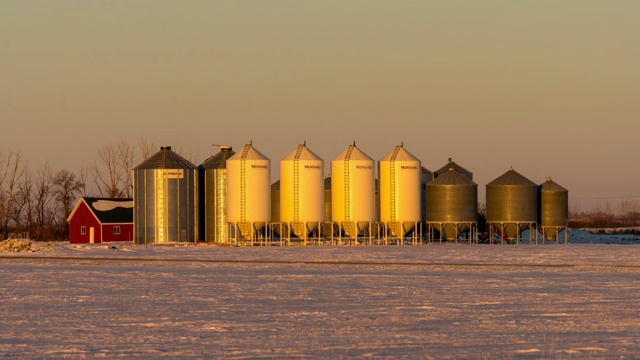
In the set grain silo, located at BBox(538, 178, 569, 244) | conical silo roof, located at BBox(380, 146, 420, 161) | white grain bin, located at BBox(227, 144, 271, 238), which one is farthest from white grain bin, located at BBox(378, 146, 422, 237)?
grain silo, located at BBox(538, 178, 569, 244)

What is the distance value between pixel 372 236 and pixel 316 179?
9076mm

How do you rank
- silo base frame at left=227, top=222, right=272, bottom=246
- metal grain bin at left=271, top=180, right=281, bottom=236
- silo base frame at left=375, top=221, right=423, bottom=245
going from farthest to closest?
metal grain bin at left=271, top=180, right=281, bottom=236 < silo base frame at left=375, top=221, right=423, bottom=245 < silo base frame at left=227, top=222, right=272, bottom=246

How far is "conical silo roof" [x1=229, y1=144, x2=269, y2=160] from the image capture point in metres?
87.7

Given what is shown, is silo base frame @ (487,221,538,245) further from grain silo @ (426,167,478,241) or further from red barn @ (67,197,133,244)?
red barn @ (67,197,133,244)

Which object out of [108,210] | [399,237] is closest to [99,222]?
[108,210]

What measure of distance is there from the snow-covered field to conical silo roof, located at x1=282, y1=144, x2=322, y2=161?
3035 cm

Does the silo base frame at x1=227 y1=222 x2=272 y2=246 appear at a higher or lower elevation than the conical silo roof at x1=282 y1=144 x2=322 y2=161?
lower

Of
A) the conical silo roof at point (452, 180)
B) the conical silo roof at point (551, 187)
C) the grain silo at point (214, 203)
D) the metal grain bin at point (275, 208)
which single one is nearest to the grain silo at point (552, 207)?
the conical silo roof at point (551, 187)

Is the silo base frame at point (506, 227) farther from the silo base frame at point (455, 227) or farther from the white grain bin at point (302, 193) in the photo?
the white grain bin at point (302, 193)

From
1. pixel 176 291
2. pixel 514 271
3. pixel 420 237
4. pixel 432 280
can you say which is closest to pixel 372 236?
pixel 420 237

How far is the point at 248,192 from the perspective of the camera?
286 ft

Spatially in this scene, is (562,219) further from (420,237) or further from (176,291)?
(176,291)

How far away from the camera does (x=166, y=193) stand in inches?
3565

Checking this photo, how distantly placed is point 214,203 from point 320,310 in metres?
61.5
